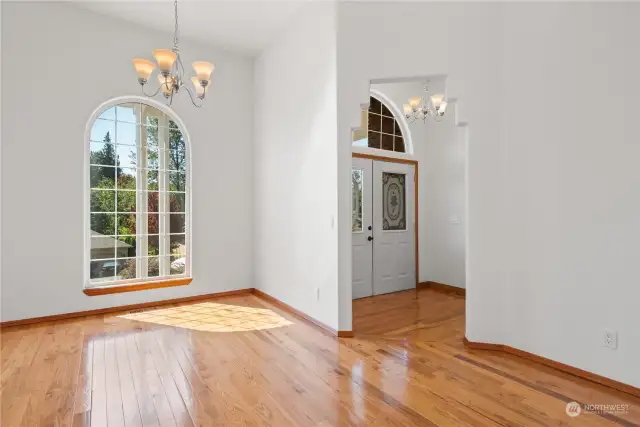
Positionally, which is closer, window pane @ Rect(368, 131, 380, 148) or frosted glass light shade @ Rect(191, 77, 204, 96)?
frosted glass light shade @ Rect(191, 77, 204, 96)

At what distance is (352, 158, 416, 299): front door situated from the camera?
17.4 feet

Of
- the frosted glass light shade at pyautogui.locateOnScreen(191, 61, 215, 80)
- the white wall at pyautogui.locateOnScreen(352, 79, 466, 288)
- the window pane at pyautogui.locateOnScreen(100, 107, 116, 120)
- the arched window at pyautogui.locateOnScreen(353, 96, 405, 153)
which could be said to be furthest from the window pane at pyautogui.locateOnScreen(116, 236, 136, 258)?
the white wall at pyautogui.locateOnScreen(352, 79, 466, 288)

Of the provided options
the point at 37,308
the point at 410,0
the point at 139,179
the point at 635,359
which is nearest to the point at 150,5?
the point at 139,179

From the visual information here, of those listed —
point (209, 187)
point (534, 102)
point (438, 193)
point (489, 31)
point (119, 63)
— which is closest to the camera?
point (534, 102)

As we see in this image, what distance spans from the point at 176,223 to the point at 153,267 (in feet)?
2.21

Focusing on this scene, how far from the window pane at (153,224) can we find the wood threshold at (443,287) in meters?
4.16

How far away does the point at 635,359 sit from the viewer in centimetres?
246

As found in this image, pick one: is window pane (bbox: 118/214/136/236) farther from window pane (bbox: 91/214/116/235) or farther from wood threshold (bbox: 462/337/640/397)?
wood threshold (bbox: 462/337/640/397)

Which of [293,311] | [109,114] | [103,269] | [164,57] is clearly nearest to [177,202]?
[103,269]

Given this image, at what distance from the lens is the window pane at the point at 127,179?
463 centimetres

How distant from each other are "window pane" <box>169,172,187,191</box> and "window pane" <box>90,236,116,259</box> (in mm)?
1017

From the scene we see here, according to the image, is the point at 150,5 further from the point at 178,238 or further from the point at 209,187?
the point at 178,238

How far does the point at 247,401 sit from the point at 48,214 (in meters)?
3.31

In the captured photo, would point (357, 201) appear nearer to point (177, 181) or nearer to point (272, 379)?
point (177, 181)
